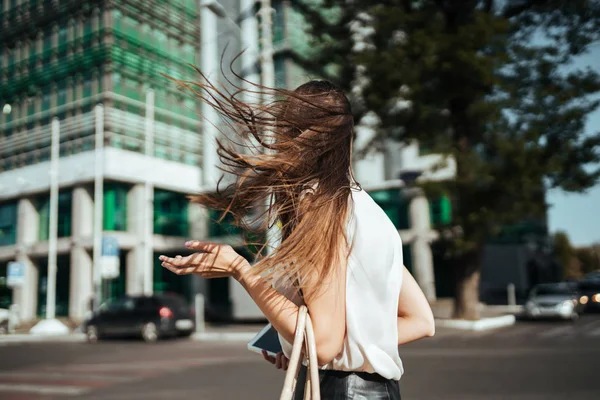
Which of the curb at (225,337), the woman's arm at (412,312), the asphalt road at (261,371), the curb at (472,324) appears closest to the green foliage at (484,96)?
the curb at (472,324)

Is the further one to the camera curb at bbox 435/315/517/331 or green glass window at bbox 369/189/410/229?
green glass window at bbox 369/189/410/229

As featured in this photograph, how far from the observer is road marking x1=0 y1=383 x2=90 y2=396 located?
7.77 meters

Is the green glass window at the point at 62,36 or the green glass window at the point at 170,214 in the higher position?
the green glass window at the point at 62,36

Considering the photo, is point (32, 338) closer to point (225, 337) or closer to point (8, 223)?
point (225, 337)

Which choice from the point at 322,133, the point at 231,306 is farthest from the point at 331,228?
the point at 231,306

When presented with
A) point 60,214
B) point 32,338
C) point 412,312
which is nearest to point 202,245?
point 412,312

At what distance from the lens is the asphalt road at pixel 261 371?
714 centimetres

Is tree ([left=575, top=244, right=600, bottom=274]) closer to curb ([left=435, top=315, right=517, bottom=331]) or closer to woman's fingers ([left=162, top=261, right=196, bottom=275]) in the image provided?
curb ([left=435, top=315, right=517, bottom=331])

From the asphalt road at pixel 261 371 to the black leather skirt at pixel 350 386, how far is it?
5.55m

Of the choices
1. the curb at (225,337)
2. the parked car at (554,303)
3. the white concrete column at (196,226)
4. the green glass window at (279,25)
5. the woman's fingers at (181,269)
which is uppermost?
the green glass window at (279,25)

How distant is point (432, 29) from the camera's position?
643 inches

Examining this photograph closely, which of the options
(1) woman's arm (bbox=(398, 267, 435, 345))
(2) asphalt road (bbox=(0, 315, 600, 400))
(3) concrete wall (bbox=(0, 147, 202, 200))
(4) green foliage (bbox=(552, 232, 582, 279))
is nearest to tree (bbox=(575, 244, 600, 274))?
(4) green foliage (bbox=(552, 232, 582, 279))

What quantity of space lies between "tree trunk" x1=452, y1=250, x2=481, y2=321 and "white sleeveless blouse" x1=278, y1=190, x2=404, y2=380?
1737 centimetres

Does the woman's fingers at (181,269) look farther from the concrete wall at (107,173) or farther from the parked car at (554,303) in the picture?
the concrete wall at (107,173)
